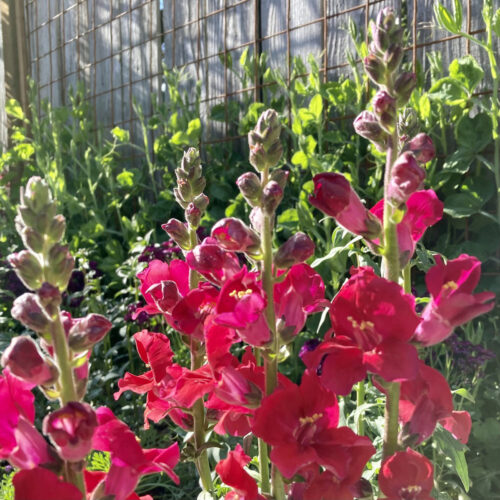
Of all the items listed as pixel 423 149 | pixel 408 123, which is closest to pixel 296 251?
pixel 423 149

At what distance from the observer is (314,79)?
2.39 meters

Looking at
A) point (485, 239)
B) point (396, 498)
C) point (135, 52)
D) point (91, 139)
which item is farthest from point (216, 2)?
point (396, 498)

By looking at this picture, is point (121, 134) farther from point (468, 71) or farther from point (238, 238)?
point (238, 238)

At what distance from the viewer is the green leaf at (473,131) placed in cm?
201

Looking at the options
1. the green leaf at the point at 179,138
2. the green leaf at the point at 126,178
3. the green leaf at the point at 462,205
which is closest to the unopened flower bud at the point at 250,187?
the green leaf at the point at 462,205

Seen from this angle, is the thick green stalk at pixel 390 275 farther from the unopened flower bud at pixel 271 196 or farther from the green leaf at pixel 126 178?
the green leaf at pixel 126 178

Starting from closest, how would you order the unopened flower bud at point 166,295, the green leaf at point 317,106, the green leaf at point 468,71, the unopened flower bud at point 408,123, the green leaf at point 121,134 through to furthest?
the unopened flower bud at point 166,295
the unopened flower bud at point 408,123
the green leaf at point 468,71
the green leaf at point 317,106
the green leaf at point 121,134

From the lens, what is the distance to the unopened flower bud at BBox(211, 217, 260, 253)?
1.73 feet

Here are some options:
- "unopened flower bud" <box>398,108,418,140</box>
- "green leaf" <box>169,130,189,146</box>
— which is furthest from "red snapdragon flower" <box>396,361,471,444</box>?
"green leaf" <box>169,130,189,146</box>

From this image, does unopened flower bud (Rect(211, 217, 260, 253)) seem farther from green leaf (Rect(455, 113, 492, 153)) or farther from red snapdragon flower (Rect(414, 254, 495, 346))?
green leaf (Rect(455, 113, 492, 153))

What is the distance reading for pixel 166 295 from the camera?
64cm

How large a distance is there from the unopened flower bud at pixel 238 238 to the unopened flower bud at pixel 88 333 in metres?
0.12

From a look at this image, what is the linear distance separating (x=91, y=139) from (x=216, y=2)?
1583mm

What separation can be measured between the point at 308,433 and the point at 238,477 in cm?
8
